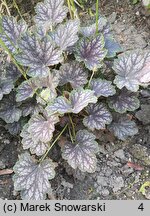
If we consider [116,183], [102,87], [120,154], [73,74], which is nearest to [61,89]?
[73,74]

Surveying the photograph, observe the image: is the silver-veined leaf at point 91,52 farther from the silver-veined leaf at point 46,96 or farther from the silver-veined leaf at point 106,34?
the silver-veined leaf at point 46,96

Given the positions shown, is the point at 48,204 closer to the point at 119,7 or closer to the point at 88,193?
the point at 88,193

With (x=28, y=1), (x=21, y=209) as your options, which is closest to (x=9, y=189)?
(x=21, y=209)

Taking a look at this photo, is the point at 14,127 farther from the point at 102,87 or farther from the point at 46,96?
the point at 102,87

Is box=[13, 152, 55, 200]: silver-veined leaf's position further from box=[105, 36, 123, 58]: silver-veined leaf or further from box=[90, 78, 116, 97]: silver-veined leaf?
box=[105, 36, 123, 58]: silver-veined leaf

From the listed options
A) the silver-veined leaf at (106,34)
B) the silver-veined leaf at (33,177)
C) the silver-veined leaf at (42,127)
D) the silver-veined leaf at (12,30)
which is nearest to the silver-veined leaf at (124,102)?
the silver-veined leaf at (106,34)

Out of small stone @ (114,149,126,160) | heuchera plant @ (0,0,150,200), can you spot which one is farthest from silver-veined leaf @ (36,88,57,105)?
small stone @ (114,149,126,160)
